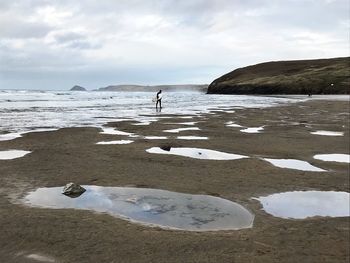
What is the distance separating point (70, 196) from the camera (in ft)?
32.6

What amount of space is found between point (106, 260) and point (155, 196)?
12.7 feet

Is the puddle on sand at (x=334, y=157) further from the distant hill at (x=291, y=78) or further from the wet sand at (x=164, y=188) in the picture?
the distant hill at (x=291, y=78)

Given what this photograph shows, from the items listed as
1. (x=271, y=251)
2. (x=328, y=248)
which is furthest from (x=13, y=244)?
(x=328, y=248)

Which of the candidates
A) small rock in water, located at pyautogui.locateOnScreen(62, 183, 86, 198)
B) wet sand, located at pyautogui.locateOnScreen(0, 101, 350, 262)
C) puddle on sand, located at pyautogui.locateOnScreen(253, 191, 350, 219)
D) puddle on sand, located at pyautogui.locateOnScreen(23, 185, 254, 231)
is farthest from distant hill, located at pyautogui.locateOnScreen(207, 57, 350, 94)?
small rock in water, located at pyautogui.locateOnScreen(62, 183, 86, 198)

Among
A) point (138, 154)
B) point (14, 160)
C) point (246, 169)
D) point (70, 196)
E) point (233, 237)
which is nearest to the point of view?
point (233, 237)

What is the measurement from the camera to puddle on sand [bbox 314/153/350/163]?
14.9 metres

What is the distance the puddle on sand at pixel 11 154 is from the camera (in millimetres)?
14977

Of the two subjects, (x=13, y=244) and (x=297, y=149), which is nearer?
(x=13, y=244)

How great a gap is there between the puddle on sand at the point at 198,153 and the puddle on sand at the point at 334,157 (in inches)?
108

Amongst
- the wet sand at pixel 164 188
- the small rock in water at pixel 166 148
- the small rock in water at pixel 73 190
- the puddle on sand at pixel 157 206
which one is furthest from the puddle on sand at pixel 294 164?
the small rock in water at pixel 73 190

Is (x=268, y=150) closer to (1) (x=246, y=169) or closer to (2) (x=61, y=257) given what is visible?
(1) (x=246, y=169)

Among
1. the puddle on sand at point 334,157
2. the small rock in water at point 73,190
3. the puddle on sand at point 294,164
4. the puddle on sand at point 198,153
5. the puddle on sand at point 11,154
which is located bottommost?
the puddle on sand at point 334,157

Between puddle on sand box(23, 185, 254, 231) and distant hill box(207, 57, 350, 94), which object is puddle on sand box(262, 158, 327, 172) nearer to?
puddle on sand box(23, 185, 254, 231)

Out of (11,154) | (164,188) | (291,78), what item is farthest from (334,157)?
(291,78)
